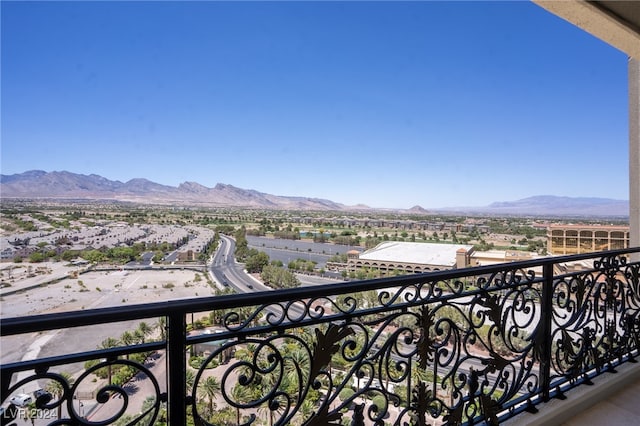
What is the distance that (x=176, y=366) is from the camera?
3.20ft

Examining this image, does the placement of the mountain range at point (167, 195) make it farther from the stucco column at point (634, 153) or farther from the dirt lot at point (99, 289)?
the dirt lot at point (99, 289)

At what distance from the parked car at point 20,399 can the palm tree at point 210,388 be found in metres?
0.49

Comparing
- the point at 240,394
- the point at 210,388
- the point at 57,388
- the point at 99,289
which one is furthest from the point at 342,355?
the point at 99,289

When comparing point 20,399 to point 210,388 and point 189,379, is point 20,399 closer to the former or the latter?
point 189,379

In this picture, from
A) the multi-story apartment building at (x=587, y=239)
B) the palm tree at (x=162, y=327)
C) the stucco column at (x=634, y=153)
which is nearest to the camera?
the palm tree at (x=162, y=327)

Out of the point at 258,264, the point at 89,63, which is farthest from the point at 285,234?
the point at 89,63

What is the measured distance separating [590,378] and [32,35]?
10.1 m

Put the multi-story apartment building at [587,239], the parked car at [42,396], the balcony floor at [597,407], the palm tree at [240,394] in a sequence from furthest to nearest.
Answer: the multi-story apartment building at [587,239] → the balcony floor at [597,407] → the palm tree at [240,394] → the parked car at [42,396]

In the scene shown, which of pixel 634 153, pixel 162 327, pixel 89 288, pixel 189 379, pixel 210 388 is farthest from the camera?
pixel 89 288

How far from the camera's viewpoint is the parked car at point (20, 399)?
79cm

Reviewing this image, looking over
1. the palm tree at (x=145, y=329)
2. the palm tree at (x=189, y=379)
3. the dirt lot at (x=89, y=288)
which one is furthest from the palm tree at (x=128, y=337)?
the dirt lot at (x=89, y=288)

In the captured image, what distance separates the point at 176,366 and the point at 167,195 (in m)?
12.8

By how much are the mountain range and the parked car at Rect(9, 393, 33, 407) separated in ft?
17.3

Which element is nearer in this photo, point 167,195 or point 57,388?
point 57,388
